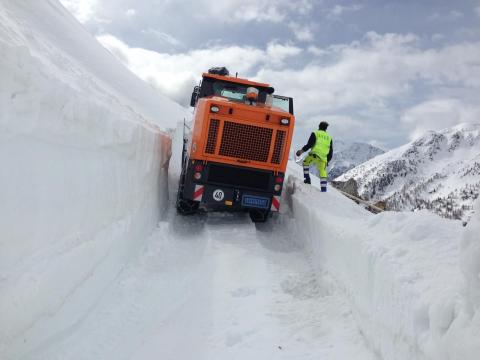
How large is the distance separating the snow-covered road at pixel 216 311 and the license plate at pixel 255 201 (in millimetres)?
1145

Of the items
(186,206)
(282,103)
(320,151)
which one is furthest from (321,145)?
(186,206)

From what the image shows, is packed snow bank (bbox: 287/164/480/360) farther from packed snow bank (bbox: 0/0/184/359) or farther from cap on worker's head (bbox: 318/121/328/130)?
cap on worker's head (bbox: 318/121/328/130)

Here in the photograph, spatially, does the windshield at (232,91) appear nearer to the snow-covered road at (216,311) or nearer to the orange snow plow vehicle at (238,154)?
the orange snow plow vehicle at (238,154)

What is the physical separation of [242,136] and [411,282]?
522 cm

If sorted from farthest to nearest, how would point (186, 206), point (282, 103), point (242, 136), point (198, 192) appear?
point (282, 103) < point (186, 206) < point (198, 192) < point (242, 136)

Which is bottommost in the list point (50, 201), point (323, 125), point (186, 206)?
point (186, 206)

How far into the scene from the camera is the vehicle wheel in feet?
29.6

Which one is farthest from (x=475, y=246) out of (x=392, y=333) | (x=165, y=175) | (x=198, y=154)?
(x=165, y=175)

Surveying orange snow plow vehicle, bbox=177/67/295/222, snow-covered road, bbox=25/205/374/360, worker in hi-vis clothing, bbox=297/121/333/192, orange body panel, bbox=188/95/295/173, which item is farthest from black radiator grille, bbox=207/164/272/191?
worker in hi-vis clothing, bbox=297/121/333/192

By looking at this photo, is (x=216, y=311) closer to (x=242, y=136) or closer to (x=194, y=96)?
(x=242, y=136)

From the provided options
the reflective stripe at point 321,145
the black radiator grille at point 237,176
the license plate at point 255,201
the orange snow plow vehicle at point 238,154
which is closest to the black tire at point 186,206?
the orange snow plow vehicle at point 238,154

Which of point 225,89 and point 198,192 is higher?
point 225,89

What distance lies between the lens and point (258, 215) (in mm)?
9148

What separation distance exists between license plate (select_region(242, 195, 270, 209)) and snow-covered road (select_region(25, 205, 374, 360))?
1.15 metres
